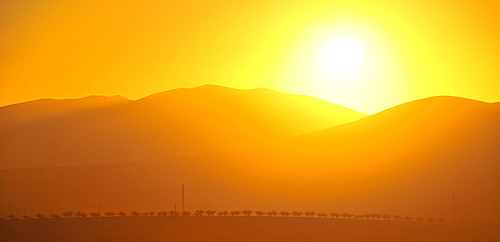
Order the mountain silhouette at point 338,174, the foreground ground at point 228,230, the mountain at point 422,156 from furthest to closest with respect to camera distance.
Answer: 1. the mountain silhouette at point 338,174
2. the mountain at point 422,156
3. the foreground ground at point 228,230

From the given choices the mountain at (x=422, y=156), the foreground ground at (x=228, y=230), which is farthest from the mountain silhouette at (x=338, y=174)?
the foreground ground at (x=228, y=230)

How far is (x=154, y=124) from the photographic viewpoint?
81.9 metres

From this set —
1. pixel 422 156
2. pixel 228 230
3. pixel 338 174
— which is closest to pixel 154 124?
pixel 338 174

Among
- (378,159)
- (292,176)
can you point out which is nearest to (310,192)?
(292,176)

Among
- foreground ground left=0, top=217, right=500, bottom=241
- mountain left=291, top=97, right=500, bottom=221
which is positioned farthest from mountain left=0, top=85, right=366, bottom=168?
foreground ground left=0, top=217, right=500, bottom=241

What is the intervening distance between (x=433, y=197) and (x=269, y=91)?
64730mm

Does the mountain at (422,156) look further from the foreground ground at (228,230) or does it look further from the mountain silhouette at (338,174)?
the foreground ground at (228,230)

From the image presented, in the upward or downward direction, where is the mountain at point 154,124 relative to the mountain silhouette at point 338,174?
upward

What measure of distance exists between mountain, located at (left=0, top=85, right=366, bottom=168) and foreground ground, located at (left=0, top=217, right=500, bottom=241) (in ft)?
111

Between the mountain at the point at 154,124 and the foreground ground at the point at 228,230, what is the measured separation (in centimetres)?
3385

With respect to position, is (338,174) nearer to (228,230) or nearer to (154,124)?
(228,230)

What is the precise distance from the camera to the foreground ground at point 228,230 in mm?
30328

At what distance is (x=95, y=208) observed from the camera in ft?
149

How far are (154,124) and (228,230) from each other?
168ft
